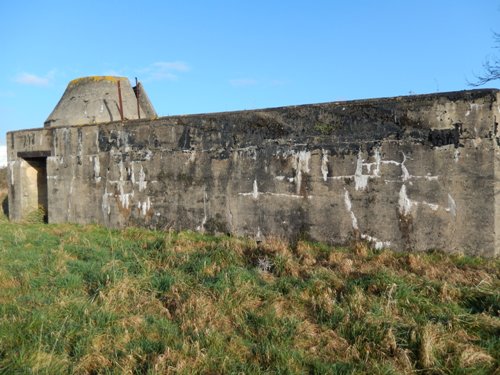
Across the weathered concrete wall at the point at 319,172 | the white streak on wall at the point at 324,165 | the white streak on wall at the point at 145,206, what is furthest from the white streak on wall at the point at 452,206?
the white streak on wall at the point at 145,206

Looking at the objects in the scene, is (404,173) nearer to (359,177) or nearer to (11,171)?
(359,177)

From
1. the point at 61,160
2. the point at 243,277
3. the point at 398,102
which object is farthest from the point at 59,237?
the point at 398,102

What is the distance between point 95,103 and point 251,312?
7.48 m

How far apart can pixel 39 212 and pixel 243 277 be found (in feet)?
22.2

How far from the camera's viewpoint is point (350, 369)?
9.93 feet

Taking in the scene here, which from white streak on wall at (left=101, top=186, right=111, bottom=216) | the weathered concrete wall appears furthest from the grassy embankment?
white streak on wall at (left=101, top=186, right=111, bottom=216)

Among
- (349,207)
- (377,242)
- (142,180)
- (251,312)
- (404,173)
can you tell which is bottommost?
(251,312)

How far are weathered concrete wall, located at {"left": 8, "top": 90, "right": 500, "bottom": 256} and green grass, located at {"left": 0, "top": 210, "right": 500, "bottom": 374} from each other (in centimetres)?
44

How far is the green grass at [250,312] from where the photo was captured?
3135 mm

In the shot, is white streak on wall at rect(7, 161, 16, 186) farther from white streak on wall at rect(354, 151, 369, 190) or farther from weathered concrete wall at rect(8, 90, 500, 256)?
white streak on wall at rect(354, 151, 369, 190)

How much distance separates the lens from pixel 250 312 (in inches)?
154

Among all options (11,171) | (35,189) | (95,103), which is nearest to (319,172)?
(95,103)

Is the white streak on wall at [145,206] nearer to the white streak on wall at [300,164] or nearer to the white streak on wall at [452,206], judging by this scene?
the white streak on wall at [300,164]

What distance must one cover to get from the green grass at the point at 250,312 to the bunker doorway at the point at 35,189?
4242 millimetres
